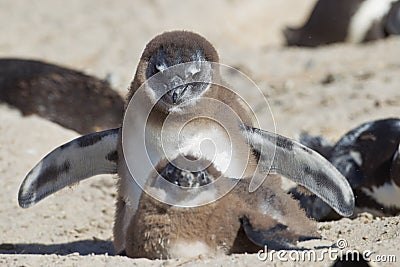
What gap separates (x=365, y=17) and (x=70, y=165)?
7.12m

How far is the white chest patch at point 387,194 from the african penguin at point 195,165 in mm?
1191

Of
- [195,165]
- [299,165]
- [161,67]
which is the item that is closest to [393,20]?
[299,165]

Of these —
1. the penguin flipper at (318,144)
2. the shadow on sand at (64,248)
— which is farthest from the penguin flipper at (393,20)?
the shadow on sand at (64,248)

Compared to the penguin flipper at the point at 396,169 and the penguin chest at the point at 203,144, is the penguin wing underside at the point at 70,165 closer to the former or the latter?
the penguin chest at the point at 203,144

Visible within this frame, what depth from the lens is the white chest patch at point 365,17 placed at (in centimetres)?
1072

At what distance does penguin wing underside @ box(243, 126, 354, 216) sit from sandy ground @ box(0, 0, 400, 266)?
8.1 inches

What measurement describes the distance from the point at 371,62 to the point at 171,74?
206 inches

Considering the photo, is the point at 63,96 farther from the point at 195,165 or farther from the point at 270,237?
the point at 270,237

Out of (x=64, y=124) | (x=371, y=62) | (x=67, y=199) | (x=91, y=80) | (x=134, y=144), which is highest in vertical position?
(x=371, y=62)

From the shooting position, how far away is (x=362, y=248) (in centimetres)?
373

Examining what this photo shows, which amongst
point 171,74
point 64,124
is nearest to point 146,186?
point 171,74

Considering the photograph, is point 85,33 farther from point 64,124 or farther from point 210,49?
point 210,49

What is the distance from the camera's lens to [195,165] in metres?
3.84

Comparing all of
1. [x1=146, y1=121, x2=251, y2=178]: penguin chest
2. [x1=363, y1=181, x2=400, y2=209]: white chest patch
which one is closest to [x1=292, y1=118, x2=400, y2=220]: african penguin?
[x1=363, y1=181, x2=400, y2=209]: white chest patch
